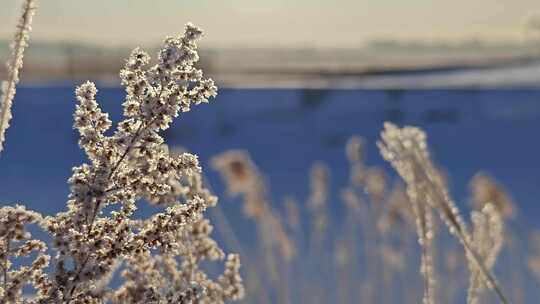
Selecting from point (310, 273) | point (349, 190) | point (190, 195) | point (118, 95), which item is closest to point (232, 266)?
point (190, 195)

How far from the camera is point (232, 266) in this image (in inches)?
29.7

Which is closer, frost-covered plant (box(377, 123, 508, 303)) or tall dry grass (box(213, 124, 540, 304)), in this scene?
frost-covered plant (box(377, 123, 508, 303))

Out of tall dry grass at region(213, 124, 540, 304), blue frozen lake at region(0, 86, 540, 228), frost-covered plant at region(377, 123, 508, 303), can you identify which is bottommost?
frost-covered plant at region(377, 123, 508, 303)

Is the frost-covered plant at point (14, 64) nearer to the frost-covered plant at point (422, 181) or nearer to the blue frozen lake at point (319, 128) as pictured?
the frost-covered plant at point (422, 181)

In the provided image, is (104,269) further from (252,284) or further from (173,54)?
(252,284)

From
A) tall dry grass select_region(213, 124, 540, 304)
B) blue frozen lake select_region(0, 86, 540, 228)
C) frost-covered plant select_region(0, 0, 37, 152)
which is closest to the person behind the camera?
frost-covered plant select_region(0, 0, 37, 152)

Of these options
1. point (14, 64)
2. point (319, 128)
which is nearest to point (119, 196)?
point (14, 64)

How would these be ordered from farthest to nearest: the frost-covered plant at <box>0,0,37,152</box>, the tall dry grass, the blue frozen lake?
the blue frozen lake, the tall dry grass, the frost-covered plant at <box>0,0,37,152</box>

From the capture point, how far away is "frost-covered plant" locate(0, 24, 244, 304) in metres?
0.60

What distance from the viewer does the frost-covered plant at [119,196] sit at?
60 centimetres

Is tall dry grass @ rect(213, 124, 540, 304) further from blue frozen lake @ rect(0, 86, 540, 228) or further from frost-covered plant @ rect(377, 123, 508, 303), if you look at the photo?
blue frozen lake @ rect(0, 86, 540, 228)

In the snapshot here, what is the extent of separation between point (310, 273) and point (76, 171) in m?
2.18

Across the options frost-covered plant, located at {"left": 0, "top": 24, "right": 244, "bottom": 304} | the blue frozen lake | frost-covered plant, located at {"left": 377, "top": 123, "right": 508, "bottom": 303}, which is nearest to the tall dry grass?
frost-covered plant, located at {"left": 377, "top": 123, "right": 508, "bottom": 303}

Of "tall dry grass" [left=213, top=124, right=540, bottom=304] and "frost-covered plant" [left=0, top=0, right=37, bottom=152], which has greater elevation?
"tall dry grass" [left=213, top=124, right=540, bottom=304]
